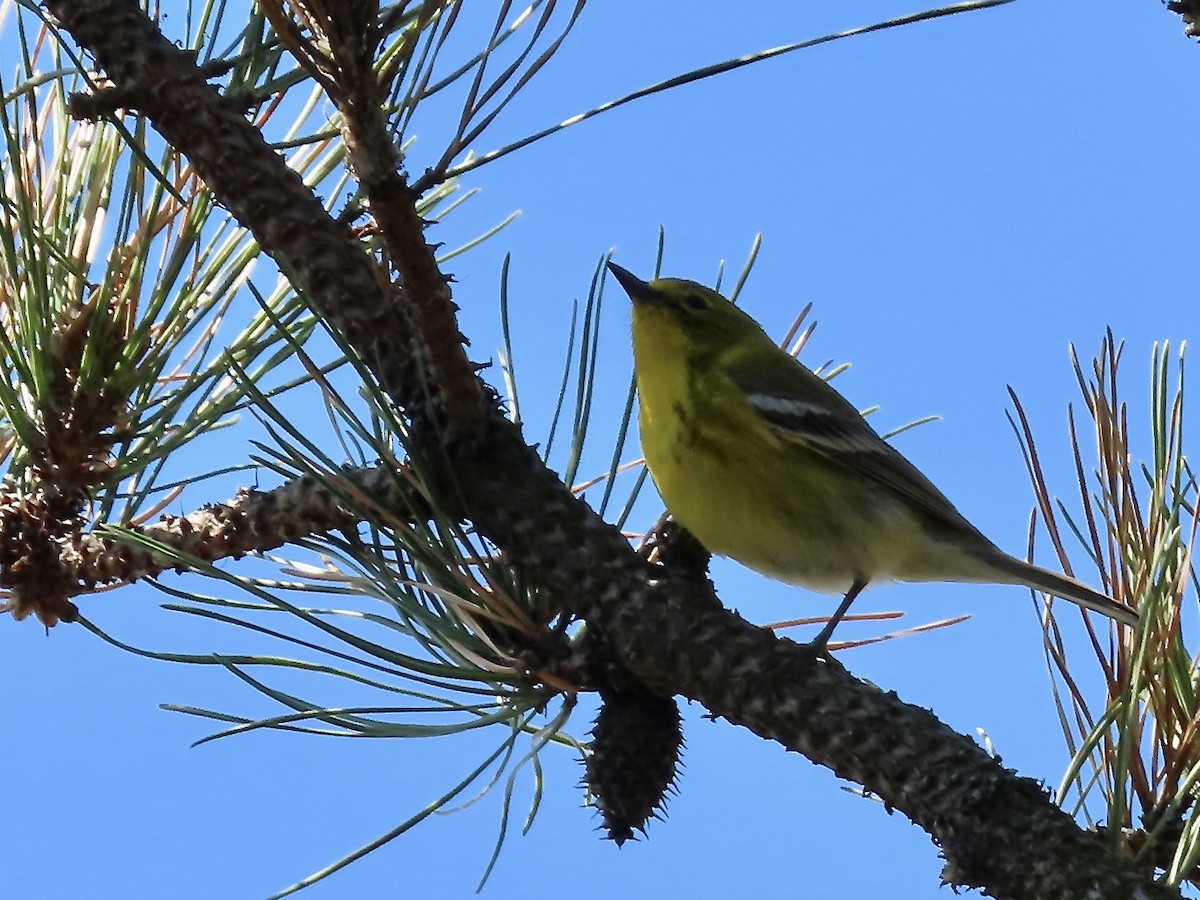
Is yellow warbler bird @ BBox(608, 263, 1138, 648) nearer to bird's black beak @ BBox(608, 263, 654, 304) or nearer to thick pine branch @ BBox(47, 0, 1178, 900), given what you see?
bird's black beak @ BBox(608, 263, 654, 304)

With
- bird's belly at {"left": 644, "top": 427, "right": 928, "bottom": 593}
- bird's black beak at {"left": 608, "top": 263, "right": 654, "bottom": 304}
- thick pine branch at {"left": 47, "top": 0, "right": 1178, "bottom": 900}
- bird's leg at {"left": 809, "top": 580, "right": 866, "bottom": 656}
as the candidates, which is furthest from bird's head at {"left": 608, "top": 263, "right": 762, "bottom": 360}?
→ thick pine branch at {"left": 47, "top": 0, "right": 1178, "bottom": 900}

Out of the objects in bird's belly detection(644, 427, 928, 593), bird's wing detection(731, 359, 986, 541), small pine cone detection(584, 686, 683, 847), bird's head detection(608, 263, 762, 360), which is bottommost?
small pine cone detection(584, 686, 683, 847)

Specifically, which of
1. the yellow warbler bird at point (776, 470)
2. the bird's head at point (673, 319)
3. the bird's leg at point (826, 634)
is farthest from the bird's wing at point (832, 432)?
the bird's leg at point (826, 634)

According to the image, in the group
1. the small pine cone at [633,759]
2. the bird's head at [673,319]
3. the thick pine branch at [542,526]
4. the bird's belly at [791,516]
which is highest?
the bird's head at [673,319]

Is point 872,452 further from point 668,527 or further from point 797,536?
point 668,527

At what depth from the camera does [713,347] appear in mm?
2762

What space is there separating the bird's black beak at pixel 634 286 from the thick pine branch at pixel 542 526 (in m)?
1.18

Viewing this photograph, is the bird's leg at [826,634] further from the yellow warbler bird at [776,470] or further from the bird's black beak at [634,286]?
the bird's black beak at [634,286]

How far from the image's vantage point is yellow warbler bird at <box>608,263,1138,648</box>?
2.23 meters

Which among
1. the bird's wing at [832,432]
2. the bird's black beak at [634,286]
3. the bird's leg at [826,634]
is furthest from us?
the bird's black beak at [634,286]

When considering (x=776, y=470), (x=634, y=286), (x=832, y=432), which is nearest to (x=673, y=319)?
(x=634, y=286)

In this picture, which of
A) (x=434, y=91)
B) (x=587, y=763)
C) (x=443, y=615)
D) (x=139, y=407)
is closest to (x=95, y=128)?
(x=139, y=407)

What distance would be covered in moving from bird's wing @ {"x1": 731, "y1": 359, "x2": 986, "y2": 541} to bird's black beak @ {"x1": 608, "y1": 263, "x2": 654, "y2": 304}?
28cm

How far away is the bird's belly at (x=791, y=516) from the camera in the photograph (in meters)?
2.13
